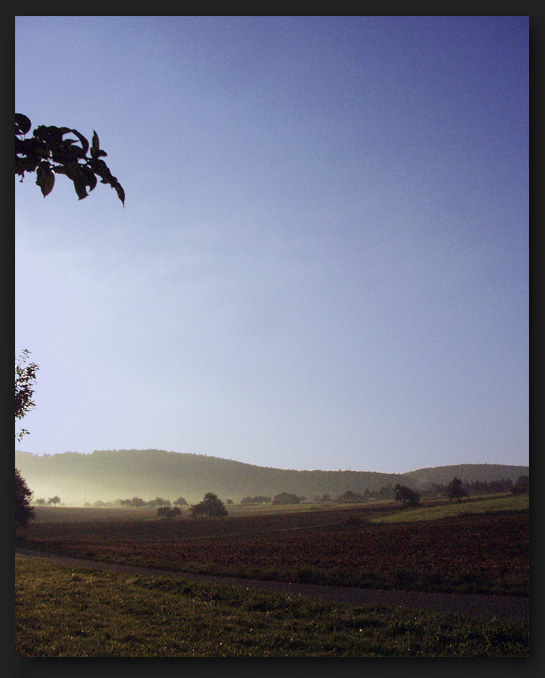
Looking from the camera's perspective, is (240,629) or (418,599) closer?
(240,629)

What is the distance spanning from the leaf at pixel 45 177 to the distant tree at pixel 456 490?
18165 mm

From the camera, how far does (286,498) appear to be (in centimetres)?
2445

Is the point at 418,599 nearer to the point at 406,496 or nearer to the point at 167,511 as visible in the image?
the point at 406,496

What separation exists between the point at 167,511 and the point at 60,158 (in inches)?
1137

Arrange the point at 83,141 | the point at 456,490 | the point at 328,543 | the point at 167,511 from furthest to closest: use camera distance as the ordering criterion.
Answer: the point at 167,511, the point at 328,543, the point at 456,490, the point at 83,141

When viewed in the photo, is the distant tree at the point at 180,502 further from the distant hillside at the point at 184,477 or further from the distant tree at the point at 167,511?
the distant hillside at the point at 184,477

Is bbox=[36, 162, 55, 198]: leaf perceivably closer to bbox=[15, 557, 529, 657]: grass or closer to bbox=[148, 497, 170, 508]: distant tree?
bbox=[15, 557, 529, 657]: grass

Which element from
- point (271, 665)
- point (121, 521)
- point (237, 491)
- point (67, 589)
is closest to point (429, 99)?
point (271, 665)

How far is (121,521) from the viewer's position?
29219 mm

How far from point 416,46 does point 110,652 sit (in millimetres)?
10112

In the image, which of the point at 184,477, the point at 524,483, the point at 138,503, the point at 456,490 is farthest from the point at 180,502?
the point at 524,483

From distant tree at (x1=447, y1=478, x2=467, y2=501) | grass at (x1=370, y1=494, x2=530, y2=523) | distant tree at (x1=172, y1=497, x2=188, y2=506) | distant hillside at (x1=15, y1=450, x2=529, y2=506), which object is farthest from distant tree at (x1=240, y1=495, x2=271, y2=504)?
distant tree at (x1=447, y1=478, x2=467, y2=501)

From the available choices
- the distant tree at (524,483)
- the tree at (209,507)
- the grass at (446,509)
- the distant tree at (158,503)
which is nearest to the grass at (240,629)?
the distant tree at (524,483)

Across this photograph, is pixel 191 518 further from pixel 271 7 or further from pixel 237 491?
pixel 271 7
